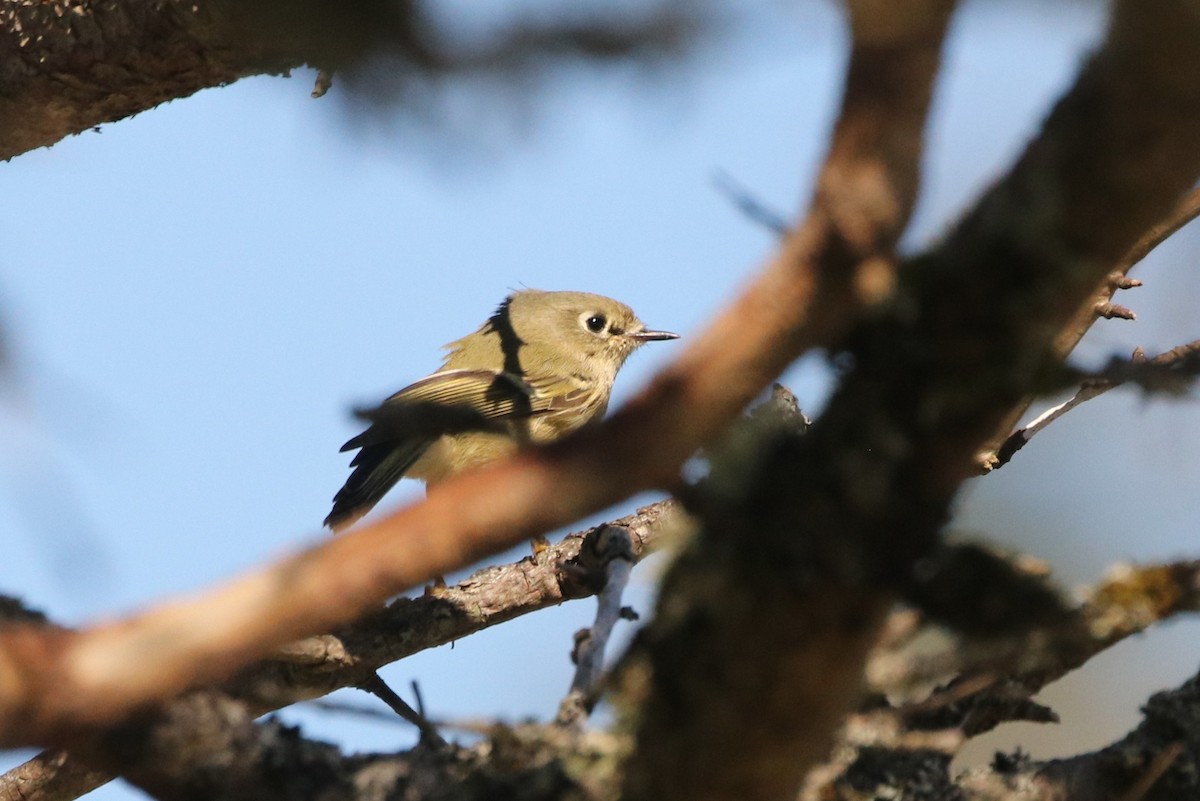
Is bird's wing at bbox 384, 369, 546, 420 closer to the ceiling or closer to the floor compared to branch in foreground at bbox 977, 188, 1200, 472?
closer to the ceiling

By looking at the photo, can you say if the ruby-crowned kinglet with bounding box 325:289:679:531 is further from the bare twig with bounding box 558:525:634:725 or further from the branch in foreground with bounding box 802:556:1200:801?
the branch in foreground with bounding box 802:556:1200:801

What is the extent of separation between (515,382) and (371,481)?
131cm

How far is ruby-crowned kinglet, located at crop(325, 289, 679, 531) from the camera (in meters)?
6.11

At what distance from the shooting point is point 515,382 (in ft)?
23.5

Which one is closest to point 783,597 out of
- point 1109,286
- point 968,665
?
point 968,665

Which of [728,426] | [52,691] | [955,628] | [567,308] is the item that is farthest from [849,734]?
[567,308]

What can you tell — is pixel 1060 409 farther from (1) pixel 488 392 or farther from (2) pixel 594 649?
(1) pixel 488 392

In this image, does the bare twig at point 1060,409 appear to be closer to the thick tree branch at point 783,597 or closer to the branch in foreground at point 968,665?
the branch in foreground at point 968,665

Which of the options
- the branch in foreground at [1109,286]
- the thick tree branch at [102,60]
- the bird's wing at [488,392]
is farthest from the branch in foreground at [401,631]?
the bird's wing at [488,392]

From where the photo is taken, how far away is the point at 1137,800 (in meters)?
2.22

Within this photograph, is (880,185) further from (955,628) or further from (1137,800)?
(1137,800)

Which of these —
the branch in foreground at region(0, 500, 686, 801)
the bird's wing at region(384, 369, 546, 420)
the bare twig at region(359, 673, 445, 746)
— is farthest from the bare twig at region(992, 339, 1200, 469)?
the bird's wing at region(384, 369, 546, 420)

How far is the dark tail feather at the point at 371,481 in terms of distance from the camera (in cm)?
600

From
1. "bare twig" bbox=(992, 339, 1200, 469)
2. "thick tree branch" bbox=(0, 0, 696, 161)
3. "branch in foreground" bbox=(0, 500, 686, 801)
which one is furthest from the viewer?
"thick tree branch" bbox=(0, 0, 696, 161)
